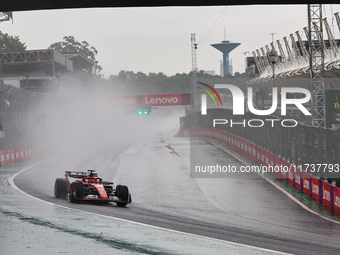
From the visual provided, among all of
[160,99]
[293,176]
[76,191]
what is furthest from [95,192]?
[160,99]

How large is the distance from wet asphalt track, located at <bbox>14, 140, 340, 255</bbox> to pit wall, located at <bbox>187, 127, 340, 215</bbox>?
3.22ft

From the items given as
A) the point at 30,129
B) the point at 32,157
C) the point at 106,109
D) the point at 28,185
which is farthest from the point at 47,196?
the point at 106,109

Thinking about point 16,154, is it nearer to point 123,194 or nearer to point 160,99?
point 123,194

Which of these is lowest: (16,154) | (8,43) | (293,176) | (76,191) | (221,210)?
(221,210)

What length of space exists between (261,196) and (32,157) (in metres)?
26.2

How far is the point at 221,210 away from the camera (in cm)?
1941

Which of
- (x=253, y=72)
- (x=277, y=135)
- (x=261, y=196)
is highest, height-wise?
(x=253, y=72)

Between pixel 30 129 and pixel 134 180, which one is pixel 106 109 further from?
pixel 134 180

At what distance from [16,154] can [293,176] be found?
22010 millimetres

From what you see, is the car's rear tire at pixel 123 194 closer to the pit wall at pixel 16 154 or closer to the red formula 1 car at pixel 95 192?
the red formula 1 car at pixel 95 192

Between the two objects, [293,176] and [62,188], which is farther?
[293,176]

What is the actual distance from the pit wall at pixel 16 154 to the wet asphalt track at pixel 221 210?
7.60 metres

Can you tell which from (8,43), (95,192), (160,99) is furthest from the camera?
(8,43)

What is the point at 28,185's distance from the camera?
25.4 metres
